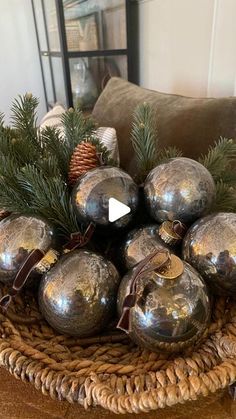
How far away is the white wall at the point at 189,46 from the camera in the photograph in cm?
91

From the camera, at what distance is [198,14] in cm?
104

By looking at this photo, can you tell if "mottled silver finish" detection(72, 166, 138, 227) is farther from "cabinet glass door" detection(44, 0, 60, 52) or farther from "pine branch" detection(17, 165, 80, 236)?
"cabinet glass door" detection(44, 0, 60, 52)

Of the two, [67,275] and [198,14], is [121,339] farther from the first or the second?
[198,14]

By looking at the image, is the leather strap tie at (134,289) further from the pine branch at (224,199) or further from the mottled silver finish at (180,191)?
the pine branch at (224,199)

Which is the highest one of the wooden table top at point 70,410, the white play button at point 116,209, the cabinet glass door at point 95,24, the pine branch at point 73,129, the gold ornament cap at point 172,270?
the cabinet glass door at point 95,24

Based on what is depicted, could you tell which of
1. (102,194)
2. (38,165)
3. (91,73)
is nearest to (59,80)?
(91,73)

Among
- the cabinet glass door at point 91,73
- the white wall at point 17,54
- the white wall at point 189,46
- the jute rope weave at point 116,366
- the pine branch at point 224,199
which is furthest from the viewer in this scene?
the white wall at point 17,54

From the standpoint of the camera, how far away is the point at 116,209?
0.46 m

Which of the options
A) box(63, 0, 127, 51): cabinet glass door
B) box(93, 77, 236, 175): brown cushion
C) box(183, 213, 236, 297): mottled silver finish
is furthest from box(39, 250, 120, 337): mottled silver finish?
box(63, 0, 127, 51): cabinet glass door

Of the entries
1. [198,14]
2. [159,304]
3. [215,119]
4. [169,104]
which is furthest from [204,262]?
[198,14]

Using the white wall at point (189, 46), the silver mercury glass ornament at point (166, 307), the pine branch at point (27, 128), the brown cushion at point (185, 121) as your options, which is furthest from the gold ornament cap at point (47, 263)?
the white wall at point (189, 46)

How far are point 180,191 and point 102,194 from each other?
110 millimetres

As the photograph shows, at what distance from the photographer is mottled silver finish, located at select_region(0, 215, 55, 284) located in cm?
46

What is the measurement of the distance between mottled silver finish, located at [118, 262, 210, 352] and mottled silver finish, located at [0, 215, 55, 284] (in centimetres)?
17
